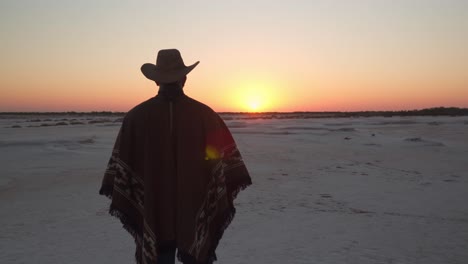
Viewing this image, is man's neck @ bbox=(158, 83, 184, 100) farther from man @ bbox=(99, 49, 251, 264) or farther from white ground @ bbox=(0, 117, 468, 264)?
white ground @ bbox=(0, 117, 468, 264)

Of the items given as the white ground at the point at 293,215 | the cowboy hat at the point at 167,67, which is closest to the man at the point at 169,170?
the cowboy hat at the point at 167,67

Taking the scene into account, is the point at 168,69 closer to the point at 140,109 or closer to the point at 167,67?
the point at 167,67

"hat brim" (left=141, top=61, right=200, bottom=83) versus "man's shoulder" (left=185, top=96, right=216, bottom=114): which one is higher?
"hat brim" (left=141, top=61, right=200, bottom=83)

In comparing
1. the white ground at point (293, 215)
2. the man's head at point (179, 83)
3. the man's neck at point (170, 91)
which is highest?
the man's head at point (179, 83)

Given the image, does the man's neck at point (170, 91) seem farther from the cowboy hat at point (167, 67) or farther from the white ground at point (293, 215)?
the white ground at point (293, 215)

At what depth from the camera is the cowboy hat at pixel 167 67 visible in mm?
3301

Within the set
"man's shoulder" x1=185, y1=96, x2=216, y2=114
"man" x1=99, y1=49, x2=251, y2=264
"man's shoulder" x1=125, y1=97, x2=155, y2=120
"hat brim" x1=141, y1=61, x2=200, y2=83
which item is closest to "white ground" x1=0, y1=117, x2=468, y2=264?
"man" x1=99, y1=49, x2=251, y2=264

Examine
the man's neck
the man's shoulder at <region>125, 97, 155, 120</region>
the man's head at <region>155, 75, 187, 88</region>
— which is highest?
the man's head at <region>155, 75, 187, 88</region>

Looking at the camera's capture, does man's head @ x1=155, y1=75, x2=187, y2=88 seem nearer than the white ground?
Yes

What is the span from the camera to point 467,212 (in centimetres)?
775

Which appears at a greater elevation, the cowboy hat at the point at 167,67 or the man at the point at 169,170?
the cowboy hat at the point at 167,67

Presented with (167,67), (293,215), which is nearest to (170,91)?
(167,67)

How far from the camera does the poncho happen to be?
3.27 meters

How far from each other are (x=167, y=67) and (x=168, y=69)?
0.02m
